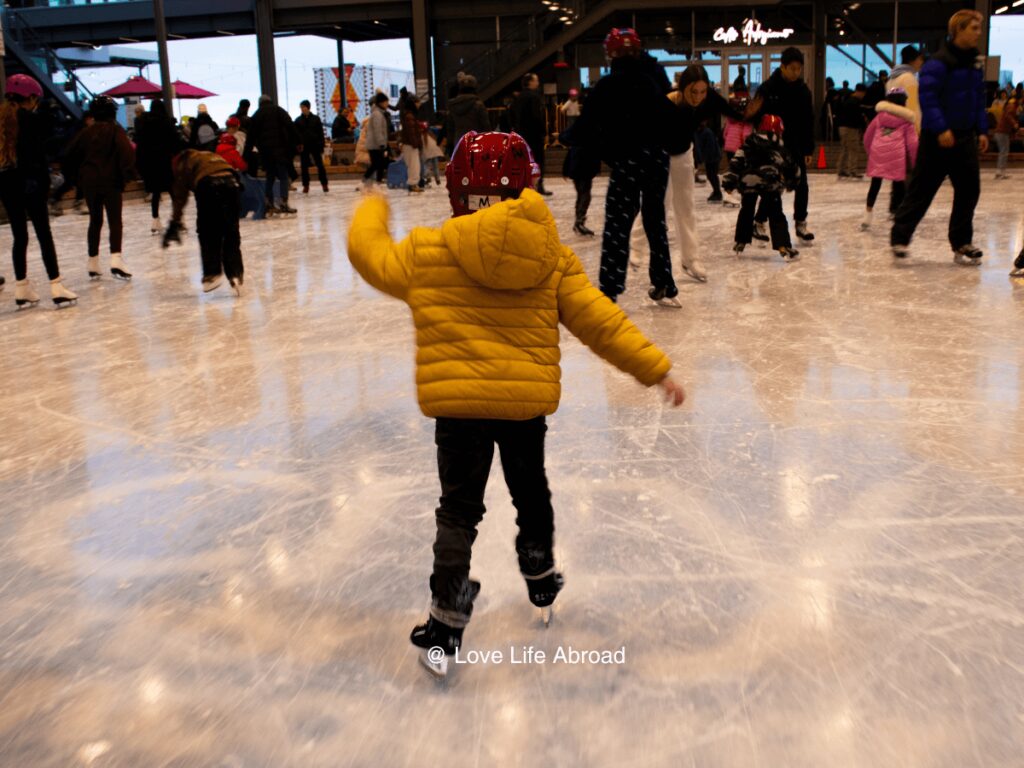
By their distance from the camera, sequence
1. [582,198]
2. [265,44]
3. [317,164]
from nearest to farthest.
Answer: [582,198] → [317,164] → [265,44]

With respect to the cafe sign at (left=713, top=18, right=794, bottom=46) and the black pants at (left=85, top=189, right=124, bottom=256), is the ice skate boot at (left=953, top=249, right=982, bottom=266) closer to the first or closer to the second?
the black pants at (left=85, top=189, right=124, bottom=256)

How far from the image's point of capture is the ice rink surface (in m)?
2.10

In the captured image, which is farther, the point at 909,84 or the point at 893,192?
the point at 893,192

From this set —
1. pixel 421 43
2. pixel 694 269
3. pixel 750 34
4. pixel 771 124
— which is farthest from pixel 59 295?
pixel 421 43

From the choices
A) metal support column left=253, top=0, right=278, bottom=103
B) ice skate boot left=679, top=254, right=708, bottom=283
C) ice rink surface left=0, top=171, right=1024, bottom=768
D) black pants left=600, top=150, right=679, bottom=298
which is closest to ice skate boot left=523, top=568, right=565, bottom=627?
ice rink surface left=0, top=171, right=1024, bottom=768

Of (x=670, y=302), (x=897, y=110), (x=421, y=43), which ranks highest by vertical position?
(x=421, y=43)

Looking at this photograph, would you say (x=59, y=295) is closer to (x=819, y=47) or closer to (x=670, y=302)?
(x=670, y=302)

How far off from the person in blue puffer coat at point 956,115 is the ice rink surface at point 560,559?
1672 millimetres

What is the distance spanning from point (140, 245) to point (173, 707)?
9.99 m

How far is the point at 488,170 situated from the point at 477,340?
0.35 m

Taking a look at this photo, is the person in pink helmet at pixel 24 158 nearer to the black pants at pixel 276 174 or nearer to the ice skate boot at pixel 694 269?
the ice skate boot at pixel 694 269

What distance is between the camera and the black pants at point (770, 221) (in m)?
8.30

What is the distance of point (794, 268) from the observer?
8.05 m

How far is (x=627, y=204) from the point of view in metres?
6.10
